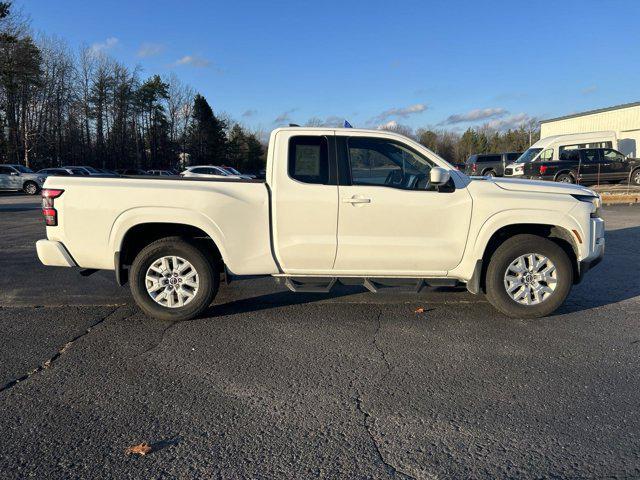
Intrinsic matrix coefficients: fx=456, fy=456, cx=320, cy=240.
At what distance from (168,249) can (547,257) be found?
400 cm

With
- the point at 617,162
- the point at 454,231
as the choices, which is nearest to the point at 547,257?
the point at 454,231

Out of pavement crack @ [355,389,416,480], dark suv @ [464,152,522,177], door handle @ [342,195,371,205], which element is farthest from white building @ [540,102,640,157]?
pavement crack @ [355,389,416,480]

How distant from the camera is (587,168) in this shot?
66.1 feet

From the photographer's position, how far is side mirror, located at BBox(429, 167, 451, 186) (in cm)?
446

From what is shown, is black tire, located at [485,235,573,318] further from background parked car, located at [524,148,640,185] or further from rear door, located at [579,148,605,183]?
rear door, located at [579,148,605,183]

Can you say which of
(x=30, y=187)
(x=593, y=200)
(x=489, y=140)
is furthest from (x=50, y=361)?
(x=489, y=140)

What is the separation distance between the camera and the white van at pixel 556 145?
21.6 metres

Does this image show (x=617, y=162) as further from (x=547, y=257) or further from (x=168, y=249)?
(x=168, y=249)

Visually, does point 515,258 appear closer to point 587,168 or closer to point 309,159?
point 309,159

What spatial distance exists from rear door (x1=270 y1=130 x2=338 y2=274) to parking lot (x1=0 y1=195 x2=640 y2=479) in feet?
2.35

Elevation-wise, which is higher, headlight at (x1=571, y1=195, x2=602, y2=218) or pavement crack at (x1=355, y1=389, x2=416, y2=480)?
headlight at (x1=571, y1=195, x2=602, y2=218)

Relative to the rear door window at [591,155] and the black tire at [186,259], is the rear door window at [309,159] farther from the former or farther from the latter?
the rear door window at [591,155]

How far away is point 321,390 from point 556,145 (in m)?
22.7

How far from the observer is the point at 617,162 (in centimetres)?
2041
